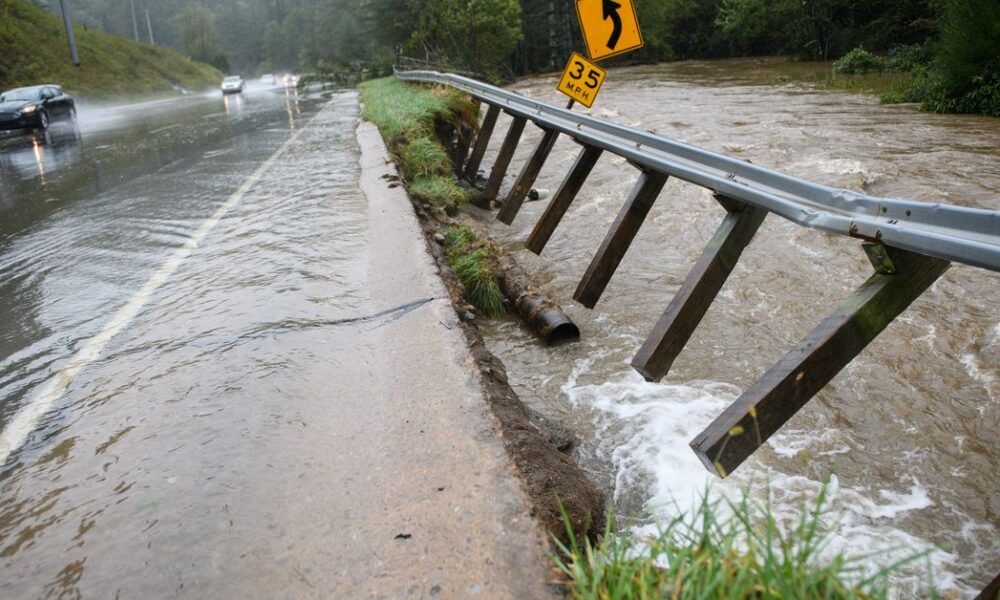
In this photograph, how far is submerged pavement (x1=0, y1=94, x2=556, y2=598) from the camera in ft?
6.44

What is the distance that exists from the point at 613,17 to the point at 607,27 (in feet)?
0.37

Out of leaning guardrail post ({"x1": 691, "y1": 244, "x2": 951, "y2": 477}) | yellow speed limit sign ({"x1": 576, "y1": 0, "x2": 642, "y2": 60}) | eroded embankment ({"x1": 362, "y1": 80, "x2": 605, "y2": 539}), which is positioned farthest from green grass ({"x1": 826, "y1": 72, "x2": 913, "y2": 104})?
leaning guardrail post ({"x1": 691, "y1": 244, "x2": 951, "y2": 477})

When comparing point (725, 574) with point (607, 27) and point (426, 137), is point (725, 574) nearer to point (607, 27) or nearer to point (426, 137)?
point (607, 27)

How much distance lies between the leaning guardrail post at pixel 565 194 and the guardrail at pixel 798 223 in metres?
1.41

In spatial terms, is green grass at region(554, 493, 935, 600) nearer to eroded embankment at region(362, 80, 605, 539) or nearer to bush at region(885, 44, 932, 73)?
eroded embankment at region(362, 80, 605, 539)

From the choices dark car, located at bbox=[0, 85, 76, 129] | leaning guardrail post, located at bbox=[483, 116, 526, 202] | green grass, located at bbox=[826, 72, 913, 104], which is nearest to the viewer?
Result: leaning guardrail post, located at bbox=[483, 116, 526, 202]

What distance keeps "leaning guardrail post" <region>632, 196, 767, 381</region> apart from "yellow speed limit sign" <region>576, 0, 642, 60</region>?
14.2 ft

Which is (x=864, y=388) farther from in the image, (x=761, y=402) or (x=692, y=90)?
(x=692, y=90)

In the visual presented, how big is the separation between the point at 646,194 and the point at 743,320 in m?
1.28

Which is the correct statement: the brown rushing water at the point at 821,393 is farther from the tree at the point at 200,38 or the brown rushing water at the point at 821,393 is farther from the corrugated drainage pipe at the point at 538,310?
the tree at the point at 200,38

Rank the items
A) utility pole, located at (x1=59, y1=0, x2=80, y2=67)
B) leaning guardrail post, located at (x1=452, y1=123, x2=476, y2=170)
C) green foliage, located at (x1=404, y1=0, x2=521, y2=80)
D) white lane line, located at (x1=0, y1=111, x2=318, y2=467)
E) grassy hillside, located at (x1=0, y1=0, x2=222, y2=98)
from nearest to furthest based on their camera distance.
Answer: white lane line, located at (x1=0, y1=111, x2=318, y2=467) → leaning guardrail post, located at (x1=452, y1=123, x2=476, y2=170) → grassy hillside, located at (x1=0, y1=0, x2=222, y2=98) → utility pole, located at (x1=59, y1=0, x2=80, y2=67) → green foliage, located at (x1=404, y1=0, x2=521, y2=80)

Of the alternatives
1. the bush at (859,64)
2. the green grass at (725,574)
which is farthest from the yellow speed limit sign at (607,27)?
the bush at (859,64)

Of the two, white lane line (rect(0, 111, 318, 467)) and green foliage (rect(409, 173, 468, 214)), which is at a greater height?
white lane line (rect(0, 111, 318, 467))

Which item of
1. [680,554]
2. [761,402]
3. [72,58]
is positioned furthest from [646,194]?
[72,58]
